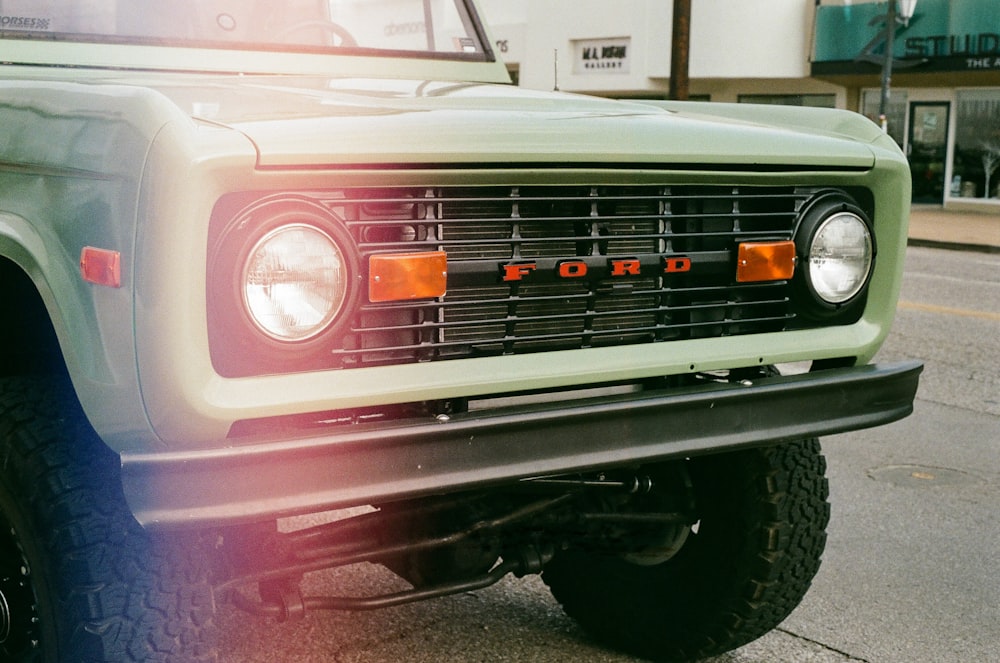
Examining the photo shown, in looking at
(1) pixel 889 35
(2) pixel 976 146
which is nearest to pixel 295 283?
(1) pixel 889 35

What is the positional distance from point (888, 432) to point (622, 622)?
3.20 m

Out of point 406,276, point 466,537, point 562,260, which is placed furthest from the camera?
point 466,537

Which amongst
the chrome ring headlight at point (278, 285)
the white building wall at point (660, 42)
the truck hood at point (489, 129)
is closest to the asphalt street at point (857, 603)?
the chrome ring headlight at point (278, 285)

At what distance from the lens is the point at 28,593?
8.38ft

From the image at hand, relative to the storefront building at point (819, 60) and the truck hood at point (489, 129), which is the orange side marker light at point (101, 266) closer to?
the truck hood at point (489, 129)

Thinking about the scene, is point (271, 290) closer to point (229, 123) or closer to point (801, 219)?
point (229, 123)

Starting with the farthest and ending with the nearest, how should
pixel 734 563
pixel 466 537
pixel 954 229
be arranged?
1. pixel 954 229
2. pixel 734 563
3. pixel 466 537

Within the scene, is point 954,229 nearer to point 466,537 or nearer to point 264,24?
point 264,24

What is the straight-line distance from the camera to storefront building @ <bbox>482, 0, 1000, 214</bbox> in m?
23.1

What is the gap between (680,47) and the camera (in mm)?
19547

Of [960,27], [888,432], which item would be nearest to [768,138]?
[888,432]

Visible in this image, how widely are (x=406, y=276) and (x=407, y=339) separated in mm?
148

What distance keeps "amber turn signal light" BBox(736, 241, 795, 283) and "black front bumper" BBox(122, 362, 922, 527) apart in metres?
0.24

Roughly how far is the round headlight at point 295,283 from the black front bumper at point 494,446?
0.22 metres
